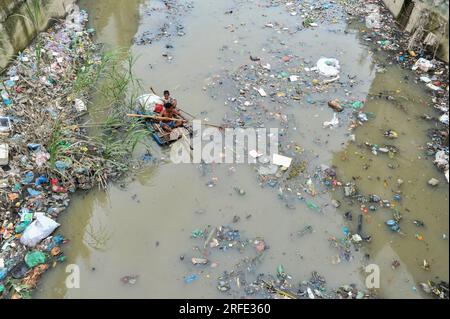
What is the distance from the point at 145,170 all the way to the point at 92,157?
0.62 meters

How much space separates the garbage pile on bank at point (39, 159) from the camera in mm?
3525

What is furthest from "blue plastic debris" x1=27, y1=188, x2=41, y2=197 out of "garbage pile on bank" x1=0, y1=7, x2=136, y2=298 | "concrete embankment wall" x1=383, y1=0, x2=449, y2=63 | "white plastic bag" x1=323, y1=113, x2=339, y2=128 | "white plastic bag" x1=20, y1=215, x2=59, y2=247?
"concrete embankment wall" x1=383, y1=0, x2=449, y2=63

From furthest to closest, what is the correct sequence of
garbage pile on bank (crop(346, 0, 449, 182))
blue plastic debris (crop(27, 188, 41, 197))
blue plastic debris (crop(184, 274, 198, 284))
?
garbage pile on bank (crop(346, 0, 449, 182)) < blue plastic debris (crop(27, 188, 41, 197)) < blue plastic debris (crop(184, 274, 198, 284))

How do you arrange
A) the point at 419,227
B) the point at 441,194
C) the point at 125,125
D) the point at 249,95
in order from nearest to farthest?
the point at 419,227
the point at 441,194
the point at 125,125
the point at 249,95

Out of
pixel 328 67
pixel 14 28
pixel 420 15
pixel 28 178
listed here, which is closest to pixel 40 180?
pixel 28 178

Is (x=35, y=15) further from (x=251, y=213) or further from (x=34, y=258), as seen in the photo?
(x=251, y=213)

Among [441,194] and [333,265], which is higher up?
[441,194]

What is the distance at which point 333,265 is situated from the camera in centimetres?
352

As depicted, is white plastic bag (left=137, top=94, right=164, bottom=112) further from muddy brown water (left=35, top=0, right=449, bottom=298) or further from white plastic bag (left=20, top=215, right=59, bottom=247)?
white plastic bag (left=20, top=215, right=59, bottom=247)

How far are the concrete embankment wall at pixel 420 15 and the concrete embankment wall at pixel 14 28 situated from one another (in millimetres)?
5690

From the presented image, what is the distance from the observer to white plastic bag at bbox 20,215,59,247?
140 inches

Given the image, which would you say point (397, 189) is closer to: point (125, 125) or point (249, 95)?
point (249, 95)

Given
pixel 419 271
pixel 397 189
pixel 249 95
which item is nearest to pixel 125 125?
pixel 249 95
